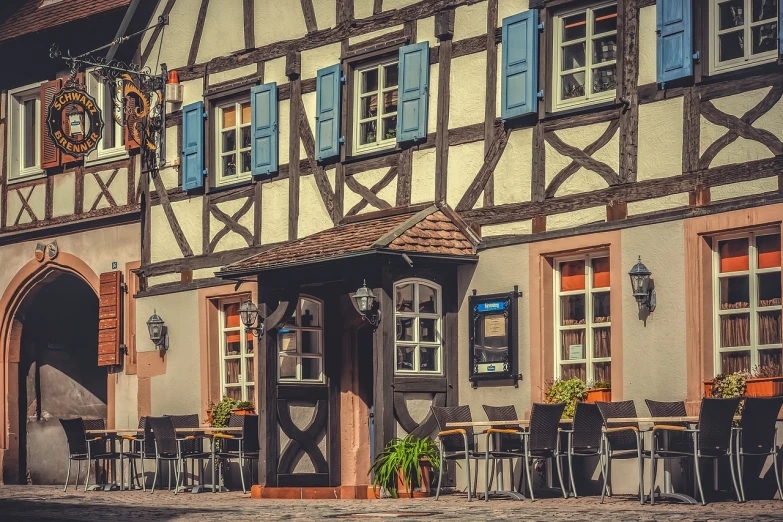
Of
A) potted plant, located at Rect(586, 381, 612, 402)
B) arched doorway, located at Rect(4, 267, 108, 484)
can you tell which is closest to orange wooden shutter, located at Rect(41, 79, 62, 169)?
arched doorway, located at Rect(4, 267, 108, 484)

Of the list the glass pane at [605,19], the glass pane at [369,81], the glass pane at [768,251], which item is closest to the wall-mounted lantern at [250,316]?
the glass pane at [369,81]

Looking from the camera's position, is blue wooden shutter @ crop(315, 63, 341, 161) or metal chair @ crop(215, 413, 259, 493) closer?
metal chair @ crop(215, 413, 259, 493)

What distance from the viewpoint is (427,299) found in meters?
16.4

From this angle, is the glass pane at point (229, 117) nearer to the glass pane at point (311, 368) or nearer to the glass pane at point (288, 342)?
the glass pane at point (288, 342)

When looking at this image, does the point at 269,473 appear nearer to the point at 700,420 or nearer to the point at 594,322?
the point at 594,322

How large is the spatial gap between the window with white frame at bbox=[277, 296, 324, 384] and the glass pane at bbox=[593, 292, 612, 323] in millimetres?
3571

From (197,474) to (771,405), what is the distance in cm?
873

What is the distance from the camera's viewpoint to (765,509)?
12000mm

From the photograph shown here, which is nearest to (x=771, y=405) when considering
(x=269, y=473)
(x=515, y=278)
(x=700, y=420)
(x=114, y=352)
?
(x=700, y=420)

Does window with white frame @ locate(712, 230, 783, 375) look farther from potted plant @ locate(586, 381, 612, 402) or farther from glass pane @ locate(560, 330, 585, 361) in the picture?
glass pane @ locate(560, 330, 585, 361)

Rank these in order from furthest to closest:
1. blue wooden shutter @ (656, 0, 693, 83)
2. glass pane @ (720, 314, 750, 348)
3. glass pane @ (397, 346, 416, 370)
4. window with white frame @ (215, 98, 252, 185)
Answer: window with white frame @ (215, 98, 252, 185) → glass pane @ (397, 346, 416, 370) → blue wooden shutter @ (656, 0, 693, 83) → glass pane @ (720, 314, 750, 348)

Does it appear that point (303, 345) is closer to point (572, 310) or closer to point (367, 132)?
point (367, 132)

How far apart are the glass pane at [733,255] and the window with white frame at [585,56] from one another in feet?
6.13

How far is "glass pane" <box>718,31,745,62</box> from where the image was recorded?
1402 centimetres
